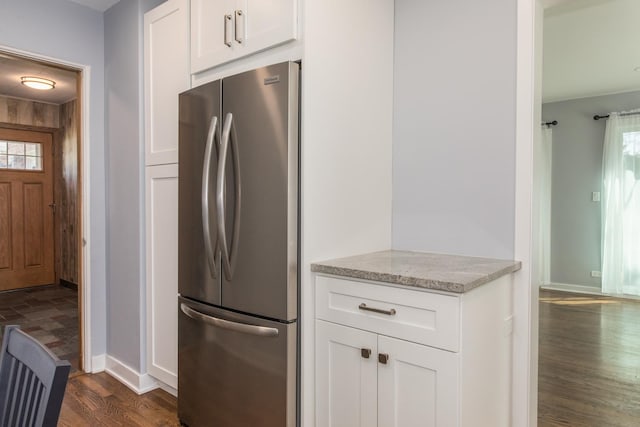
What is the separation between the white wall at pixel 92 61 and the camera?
271cm

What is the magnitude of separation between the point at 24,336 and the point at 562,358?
3486mm

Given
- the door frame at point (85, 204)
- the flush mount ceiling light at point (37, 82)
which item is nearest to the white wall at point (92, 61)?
the door frame at point (85, 204)

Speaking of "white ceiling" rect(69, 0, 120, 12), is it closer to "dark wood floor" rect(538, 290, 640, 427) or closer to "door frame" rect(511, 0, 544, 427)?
"door frame" rect(511, 0, 544, 427)

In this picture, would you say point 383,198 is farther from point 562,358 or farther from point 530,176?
point 562,358

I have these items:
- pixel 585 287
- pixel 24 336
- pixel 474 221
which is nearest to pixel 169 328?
pixel 24 336

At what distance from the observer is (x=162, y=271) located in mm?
2496

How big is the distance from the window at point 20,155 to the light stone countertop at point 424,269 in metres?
5.55

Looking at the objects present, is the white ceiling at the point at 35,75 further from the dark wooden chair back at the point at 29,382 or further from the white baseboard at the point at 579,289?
the white baseboard at the point at 579,289

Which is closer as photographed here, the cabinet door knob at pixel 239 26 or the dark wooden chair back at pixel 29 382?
the dark wooden chair back at pixel 29 382

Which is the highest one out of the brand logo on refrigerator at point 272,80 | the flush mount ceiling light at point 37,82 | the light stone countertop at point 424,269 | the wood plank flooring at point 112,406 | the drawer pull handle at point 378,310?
the flush mount ceiling light at point 37,82

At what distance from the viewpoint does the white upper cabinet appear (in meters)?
1.74

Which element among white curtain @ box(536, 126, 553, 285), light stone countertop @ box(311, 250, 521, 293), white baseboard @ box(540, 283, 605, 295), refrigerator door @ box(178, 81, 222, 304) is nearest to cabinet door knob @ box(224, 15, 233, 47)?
refrigerator door @ box(178, 81, 222, 304)

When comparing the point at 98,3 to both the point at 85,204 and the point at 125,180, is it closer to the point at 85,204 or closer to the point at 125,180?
the point at 125,180

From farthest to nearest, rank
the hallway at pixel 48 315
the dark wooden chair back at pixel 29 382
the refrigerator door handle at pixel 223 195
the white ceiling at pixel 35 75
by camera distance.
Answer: the white ceiling at pixel 35 75 < the hallway at pixel 48 315 < the refrigerator door handle at pixel 223 195 < the dark wooden chair back at pixel 29 382
